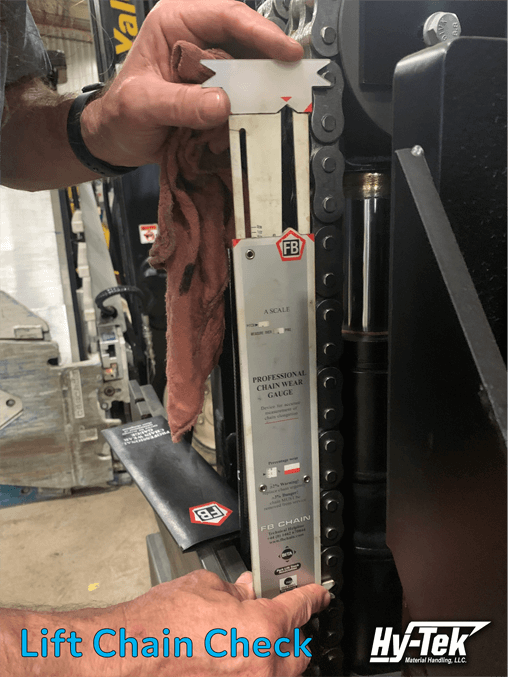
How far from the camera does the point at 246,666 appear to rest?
3.04 feet

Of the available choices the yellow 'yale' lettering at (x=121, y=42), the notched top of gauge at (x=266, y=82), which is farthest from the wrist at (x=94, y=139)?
the yellow 'yale' lettering at (x=121, y=42)

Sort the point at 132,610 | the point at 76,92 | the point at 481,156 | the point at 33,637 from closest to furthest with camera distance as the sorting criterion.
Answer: the point at 481,156 < the point at 33,637 < the point at 132,610 < the point at 76,92

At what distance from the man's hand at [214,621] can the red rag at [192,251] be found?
35 cm

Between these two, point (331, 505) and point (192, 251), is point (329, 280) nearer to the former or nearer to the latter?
point (192, 251)

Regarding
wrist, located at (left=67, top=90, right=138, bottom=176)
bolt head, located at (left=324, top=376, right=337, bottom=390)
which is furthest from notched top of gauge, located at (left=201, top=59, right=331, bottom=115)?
bolt head, located at (left=324, top=376, right=337, bottom=390)

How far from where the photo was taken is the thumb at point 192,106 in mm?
858

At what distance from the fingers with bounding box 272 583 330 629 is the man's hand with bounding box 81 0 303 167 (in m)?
0.98

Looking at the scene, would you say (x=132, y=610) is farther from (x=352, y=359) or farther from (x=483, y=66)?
(x=483, y=66)

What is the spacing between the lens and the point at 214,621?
0.97 metres

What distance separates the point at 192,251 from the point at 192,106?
0.31m

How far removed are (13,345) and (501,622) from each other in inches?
96.3

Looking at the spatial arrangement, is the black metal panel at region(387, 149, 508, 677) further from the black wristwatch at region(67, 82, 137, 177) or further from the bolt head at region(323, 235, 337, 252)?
the black wristwatch at region(67, 82, 137, 177)

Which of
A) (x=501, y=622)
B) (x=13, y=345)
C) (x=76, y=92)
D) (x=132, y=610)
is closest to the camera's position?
(x=501, y=622)

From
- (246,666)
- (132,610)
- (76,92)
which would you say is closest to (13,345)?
(76,92)
